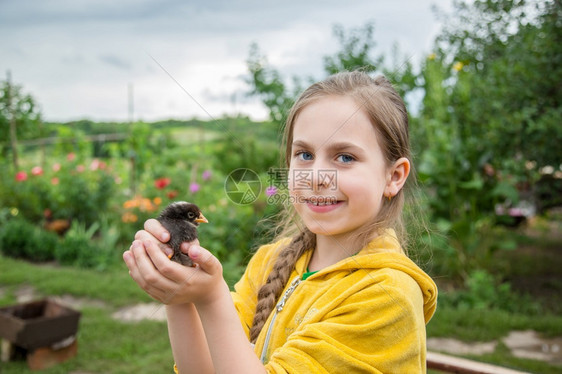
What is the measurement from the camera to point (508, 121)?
14.7ft

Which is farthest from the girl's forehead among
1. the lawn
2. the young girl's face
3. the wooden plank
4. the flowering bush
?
the flowering bush

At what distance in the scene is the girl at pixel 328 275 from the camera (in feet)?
3.79

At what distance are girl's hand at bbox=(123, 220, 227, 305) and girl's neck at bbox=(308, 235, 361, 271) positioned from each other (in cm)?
48

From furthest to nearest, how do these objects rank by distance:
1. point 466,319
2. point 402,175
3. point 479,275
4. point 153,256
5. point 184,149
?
point 184,149 → point 479,275 → point 466,319 → point 402,175 → point 153,256

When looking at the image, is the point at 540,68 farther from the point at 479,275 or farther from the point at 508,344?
the point at 508,344

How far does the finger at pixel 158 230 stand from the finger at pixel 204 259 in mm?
59

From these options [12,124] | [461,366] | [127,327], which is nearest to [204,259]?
[461,366]

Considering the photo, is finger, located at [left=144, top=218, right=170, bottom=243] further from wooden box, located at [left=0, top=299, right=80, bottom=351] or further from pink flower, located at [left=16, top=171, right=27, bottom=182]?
pink flower, located at [left=16, top=171, right=27, bottom=182]

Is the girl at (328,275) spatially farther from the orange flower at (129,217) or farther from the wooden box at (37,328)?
the orange flower at (129,217)

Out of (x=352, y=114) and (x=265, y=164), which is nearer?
(x=352, y=114)

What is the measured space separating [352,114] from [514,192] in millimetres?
4263

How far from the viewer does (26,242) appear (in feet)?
21.1

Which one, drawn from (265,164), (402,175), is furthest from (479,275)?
(402,175)

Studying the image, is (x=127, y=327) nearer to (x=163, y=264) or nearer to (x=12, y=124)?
(x=163, y=264)
